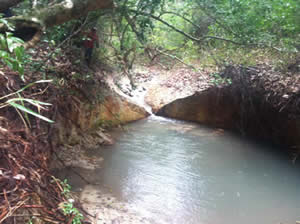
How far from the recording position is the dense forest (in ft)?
4.93

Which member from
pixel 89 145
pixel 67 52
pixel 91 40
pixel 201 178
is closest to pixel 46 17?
pixel 67 52

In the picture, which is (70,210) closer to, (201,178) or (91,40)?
(201,178)

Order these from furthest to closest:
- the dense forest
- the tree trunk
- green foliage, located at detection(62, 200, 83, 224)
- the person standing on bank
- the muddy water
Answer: the person standing on bank → the muddy water → the tree trunk → green foliage, located at detection(62, 200, 83, 224) → the dense forest

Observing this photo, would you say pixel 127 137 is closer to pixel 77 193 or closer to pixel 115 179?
pixel 115 179

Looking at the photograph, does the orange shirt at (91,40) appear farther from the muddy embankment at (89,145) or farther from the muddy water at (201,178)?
the muddy water at (201,178)

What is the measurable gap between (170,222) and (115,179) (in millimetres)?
1123

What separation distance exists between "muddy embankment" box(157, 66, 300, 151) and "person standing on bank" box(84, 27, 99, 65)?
2.86 m

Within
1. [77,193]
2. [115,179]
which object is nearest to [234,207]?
[115,179]

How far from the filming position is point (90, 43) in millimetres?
4109

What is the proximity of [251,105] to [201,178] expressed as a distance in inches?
98.3

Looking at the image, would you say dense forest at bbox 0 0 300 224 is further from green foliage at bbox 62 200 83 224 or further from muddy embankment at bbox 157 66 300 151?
muddy embankment at bbox 157 66 300 151

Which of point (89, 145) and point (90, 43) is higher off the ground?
point (90, 43)

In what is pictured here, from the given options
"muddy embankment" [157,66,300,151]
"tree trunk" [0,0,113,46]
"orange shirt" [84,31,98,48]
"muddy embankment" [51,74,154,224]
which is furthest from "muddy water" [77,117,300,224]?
"tree trunk" [0,0,113,46]

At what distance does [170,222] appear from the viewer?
9.07ft
